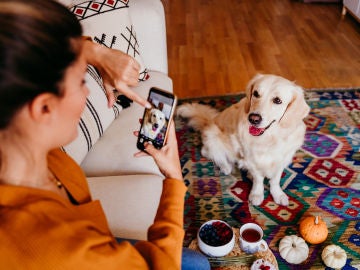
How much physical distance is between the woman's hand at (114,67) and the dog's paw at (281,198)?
1176 mm

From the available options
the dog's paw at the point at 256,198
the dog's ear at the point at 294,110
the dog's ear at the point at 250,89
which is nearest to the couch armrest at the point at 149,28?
the dog's ear at the point at 250,89

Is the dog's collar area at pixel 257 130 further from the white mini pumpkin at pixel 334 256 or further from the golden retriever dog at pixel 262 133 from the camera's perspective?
the white mini pumpkin at pixel 334 256

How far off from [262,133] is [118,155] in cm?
78

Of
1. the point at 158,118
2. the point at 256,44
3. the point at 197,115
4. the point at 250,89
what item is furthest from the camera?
the point at 256,44

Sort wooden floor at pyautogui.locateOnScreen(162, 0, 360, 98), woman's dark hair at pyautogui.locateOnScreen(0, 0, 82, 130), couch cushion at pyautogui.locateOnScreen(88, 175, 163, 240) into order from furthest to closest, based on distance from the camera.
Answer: wooden floor at pyautogui.locateOnScreen(162, 0, 360, 98) → couch cushion at pyautogui.locateOnScreen(88, 175, 163, 240) → woman's dark hair at pyautogui.locateOnScreen(0, 0, 82, 130)

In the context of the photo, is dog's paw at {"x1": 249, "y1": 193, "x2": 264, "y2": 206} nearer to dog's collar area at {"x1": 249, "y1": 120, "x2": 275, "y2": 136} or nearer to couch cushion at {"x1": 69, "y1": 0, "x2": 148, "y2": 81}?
dog's collar area at {"x1": 249, "y1": 120, "x2": 275, "y2": 136}

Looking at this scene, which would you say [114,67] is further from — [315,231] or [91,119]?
[315,231]

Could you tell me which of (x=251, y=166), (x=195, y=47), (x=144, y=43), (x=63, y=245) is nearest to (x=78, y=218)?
(x=63, y=245)

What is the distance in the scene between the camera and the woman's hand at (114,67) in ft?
3.46

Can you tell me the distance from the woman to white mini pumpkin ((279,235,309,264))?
1.03 metres

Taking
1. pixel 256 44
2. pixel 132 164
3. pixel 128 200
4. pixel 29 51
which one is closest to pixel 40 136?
pixel 29 51

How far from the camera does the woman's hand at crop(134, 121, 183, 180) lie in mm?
877

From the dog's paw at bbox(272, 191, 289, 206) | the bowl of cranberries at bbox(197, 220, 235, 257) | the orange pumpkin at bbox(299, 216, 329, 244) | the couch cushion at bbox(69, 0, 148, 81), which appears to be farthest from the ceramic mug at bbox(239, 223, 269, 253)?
the couch cushion at bbox(69, 0, 148, 81)

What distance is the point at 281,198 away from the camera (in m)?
1.88
